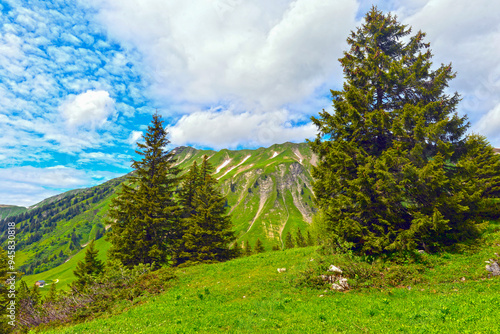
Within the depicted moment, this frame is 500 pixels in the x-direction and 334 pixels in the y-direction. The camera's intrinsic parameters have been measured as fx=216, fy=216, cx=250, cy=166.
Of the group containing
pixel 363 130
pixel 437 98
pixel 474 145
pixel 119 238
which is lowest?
pixel 119 238

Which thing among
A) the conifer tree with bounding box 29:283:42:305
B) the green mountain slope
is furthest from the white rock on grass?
the conifer tree with bounding box 29:283:42:305

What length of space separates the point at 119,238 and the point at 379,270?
84.5ft

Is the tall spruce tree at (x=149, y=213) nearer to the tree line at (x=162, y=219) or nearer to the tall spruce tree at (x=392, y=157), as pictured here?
the tree line at (x=162, y=219)

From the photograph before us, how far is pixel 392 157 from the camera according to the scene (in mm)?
16422

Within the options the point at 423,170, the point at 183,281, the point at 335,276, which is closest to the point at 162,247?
the point at 183,281

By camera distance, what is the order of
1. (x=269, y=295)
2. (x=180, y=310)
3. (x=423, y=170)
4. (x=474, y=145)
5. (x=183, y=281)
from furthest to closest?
(x=474, y=145) → (x=183, y=281) → (x=423, y=170) → (x=269, y=295) → (x=180, y=310)

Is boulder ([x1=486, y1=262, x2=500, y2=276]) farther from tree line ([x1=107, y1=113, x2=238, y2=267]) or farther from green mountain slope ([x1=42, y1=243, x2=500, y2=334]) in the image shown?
tree line ([x1=107, y1=113, x2=238, y2=267])

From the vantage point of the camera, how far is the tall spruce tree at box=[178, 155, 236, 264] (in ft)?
88.9

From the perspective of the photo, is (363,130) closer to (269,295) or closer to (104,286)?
(269,295)

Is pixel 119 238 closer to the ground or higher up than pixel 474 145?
closer to the ground

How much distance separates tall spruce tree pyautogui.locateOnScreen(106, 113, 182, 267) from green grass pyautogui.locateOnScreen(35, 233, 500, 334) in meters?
9.69

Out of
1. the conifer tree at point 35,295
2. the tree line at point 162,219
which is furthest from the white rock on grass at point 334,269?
the conifer tree at point 35,295

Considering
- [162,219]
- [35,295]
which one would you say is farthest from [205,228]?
[35,295]

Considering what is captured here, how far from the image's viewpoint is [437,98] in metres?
20.7
